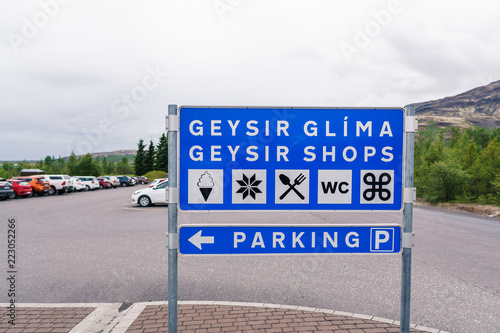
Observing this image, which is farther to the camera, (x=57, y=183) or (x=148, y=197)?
(x=57, y=183)

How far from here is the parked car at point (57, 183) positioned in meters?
26.4

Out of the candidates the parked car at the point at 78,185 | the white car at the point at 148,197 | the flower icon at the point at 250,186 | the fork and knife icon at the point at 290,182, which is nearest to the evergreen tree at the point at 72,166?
the parked car at the point at 78,185

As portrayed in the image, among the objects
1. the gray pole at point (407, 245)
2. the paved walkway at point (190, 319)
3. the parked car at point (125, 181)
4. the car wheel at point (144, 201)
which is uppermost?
the gray pole at point (407, 245)

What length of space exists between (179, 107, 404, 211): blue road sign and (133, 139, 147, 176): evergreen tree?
80865mm

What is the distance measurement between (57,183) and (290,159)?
29390 millimetres

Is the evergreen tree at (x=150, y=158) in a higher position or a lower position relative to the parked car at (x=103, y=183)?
higher

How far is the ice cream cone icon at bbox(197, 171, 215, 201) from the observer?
2627 mm

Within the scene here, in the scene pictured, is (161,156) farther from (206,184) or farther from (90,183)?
(206,184)

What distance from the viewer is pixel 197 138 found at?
2594 millimetres

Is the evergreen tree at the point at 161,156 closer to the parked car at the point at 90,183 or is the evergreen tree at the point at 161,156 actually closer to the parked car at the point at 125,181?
the parked car at the point at 125,181

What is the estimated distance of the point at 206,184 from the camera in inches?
104

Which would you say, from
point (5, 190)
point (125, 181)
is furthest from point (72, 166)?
point (5, 190)

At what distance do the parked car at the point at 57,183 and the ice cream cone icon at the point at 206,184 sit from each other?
28257 mm

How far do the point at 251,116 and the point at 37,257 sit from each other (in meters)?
6.24
